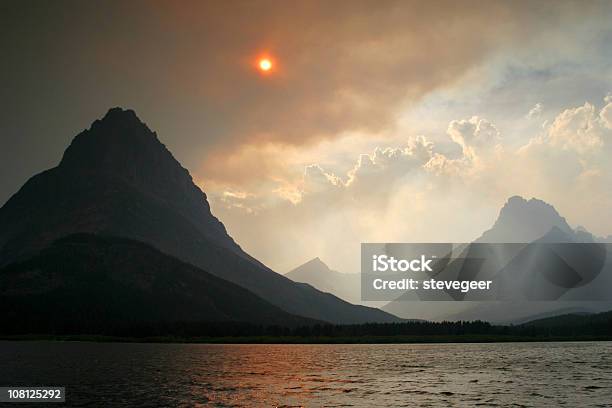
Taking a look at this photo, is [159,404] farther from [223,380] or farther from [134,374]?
[134,374]

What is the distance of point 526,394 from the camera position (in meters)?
99.6

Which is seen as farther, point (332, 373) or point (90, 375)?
point (332, 373)

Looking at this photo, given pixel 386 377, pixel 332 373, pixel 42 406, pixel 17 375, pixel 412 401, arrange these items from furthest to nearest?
pixel 332 373, pixel 386 377, pixel 17 375, pixel 412 401, pixel 42 406

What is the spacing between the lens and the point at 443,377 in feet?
438

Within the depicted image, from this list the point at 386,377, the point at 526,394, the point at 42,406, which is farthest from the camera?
the point at 386,377

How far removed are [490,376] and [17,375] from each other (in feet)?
351

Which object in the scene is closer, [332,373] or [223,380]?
[223,380]

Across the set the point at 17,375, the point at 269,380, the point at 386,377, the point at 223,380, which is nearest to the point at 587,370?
the point at 386,377

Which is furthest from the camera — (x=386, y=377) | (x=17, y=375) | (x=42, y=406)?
(x=386, y=377)

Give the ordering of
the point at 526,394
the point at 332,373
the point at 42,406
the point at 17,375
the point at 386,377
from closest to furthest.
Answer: the point at 42,406 → the point at 526,394 → the point at 17,375 → the point at 386,377 → the point at 332,373

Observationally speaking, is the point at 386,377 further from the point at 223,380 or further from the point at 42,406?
the point at 42,406

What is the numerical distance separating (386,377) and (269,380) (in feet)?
90.6

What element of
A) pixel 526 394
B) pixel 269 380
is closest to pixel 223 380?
pixel 269 380

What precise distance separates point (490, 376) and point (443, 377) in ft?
44.2
